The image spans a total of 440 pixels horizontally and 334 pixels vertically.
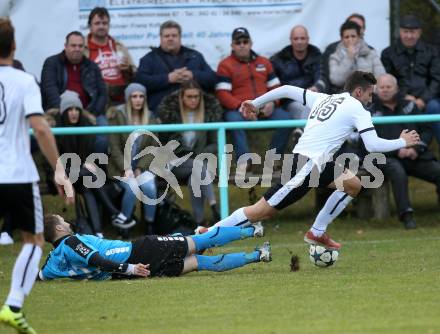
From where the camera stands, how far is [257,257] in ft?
33.2

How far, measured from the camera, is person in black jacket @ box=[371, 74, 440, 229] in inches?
543

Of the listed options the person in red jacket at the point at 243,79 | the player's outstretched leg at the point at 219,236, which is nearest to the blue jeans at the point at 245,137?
the person in red jacket at the point at 243,79

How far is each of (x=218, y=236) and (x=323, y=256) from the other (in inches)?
39.3

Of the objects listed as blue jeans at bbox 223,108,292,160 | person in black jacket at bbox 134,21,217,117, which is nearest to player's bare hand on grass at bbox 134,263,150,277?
blue jeans at bbox 223,108,292,160

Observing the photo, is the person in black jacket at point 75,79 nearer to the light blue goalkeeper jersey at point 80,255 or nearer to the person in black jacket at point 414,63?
the person in black jacket at point 414,63

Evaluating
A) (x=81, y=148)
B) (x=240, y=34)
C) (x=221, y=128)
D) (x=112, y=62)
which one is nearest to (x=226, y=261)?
(x=221, y=128)

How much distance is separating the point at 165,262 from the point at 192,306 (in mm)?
1642

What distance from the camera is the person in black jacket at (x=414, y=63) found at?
14.4 meters

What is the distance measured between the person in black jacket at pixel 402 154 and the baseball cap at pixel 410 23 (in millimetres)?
776

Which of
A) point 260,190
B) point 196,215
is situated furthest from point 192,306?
point 260,190

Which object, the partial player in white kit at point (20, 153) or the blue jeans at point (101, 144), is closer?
the partial player in white kit at point (20, 153)

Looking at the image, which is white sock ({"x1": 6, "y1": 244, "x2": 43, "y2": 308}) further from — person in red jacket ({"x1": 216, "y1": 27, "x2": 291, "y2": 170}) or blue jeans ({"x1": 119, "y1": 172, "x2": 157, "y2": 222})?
person in red jacket ({"x1": 216, "y1": 27, "x2": 291, "y2": 170})

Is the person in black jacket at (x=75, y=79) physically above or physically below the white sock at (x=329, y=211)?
above

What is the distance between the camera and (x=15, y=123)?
7547 mm
